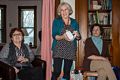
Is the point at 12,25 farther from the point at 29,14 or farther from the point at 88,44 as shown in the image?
the point at 88,44

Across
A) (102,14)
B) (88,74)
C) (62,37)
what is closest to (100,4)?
(102,14)

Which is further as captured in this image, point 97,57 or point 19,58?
point 97,57

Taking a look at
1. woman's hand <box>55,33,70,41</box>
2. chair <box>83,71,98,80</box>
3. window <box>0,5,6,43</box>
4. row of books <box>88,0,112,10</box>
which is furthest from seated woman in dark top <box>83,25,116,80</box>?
window <box>0,5,6,43</box>

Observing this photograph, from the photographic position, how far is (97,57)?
155 inches

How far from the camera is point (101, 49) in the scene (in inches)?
158

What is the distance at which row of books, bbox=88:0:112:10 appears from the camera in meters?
4.90

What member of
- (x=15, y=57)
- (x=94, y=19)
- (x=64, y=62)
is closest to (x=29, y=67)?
(x=15, y=57)

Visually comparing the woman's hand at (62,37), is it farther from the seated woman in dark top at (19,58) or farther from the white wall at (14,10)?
the white wall at (14,10)

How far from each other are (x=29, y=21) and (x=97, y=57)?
5.91 metres

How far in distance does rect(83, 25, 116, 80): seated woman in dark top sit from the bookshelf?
82 centimetres

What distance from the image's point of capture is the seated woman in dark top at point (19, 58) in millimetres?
3734

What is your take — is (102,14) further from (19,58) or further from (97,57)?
(19,58)

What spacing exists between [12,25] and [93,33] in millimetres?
5646

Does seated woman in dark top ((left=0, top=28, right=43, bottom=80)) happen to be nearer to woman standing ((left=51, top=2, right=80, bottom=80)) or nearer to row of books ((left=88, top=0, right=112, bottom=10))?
woman standing ((left=51, top=2, right=80, bottom=80))
